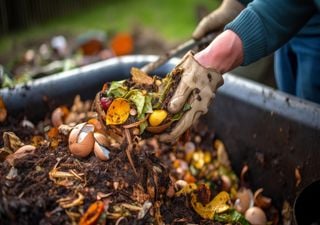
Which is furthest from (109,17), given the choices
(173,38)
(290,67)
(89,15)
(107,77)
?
(290,67)

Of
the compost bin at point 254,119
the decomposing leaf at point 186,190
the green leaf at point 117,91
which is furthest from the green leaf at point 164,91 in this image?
the compost bin at point 254,119

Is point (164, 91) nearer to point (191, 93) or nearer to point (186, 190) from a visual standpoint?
point (191, 93)

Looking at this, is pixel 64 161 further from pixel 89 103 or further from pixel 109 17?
pixel 109 17

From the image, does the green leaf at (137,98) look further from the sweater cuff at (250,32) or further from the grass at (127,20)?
the grass at (127,20)

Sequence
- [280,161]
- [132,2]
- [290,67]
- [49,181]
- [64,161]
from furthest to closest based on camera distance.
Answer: [132,2] < [290,67] < [280,161] < [64,161] < [49,181]

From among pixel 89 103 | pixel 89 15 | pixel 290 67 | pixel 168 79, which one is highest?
pixel 168 79

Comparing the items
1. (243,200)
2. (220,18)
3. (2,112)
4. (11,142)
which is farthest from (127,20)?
(11,142)

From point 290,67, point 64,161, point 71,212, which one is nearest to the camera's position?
point 71,212

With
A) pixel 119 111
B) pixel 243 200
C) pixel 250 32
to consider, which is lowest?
pixel 243 200
